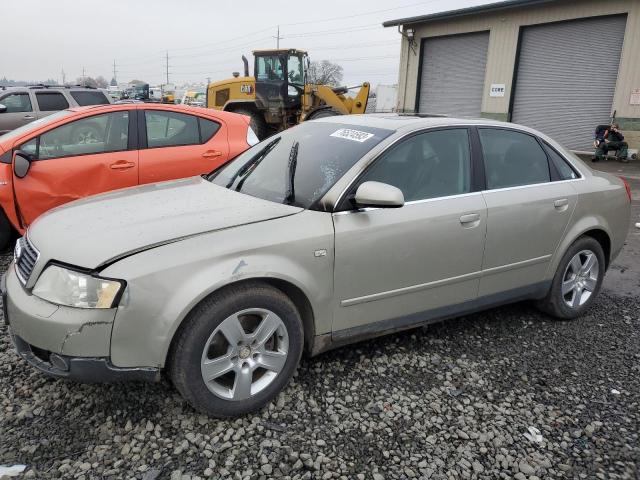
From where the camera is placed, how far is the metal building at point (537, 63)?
15203mm

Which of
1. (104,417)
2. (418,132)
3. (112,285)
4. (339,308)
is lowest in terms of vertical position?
(104,417)

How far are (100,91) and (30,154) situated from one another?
8481mm

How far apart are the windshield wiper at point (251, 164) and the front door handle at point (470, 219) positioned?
57.2 inches

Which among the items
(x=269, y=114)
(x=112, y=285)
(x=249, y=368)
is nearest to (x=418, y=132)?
(x=249, y=368)

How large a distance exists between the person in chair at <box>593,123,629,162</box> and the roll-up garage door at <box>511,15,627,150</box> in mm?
1270

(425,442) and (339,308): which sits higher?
(339,308)

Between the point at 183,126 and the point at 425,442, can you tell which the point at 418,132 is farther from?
the point at 183,126

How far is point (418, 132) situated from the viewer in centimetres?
340

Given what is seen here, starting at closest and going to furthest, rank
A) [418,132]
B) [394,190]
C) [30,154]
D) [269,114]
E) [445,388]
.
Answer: [394,190] < [445,388] < [418,132] < [30,154] < [269,114]

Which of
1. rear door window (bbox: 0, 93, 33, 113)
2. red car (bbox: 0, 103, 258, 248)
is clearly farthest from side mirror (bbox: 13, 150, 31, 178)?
rear door window (bbox: 0, 93, 33, 113)

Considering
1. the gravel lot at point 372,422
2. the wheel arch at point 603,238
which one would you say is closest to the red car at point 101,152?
the gravel lot at point 372,422

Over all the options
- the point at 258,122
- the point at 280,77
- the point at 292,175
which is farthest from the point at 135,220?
the point at 258,122

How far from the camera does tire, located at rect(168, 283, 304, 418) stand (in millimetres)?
2521

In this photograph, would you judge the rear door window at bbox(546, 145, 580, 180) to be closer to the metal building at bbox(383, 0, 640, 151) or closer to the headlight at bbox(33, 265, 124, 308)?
the headlight at bbox(33, 265, 124, 308)
